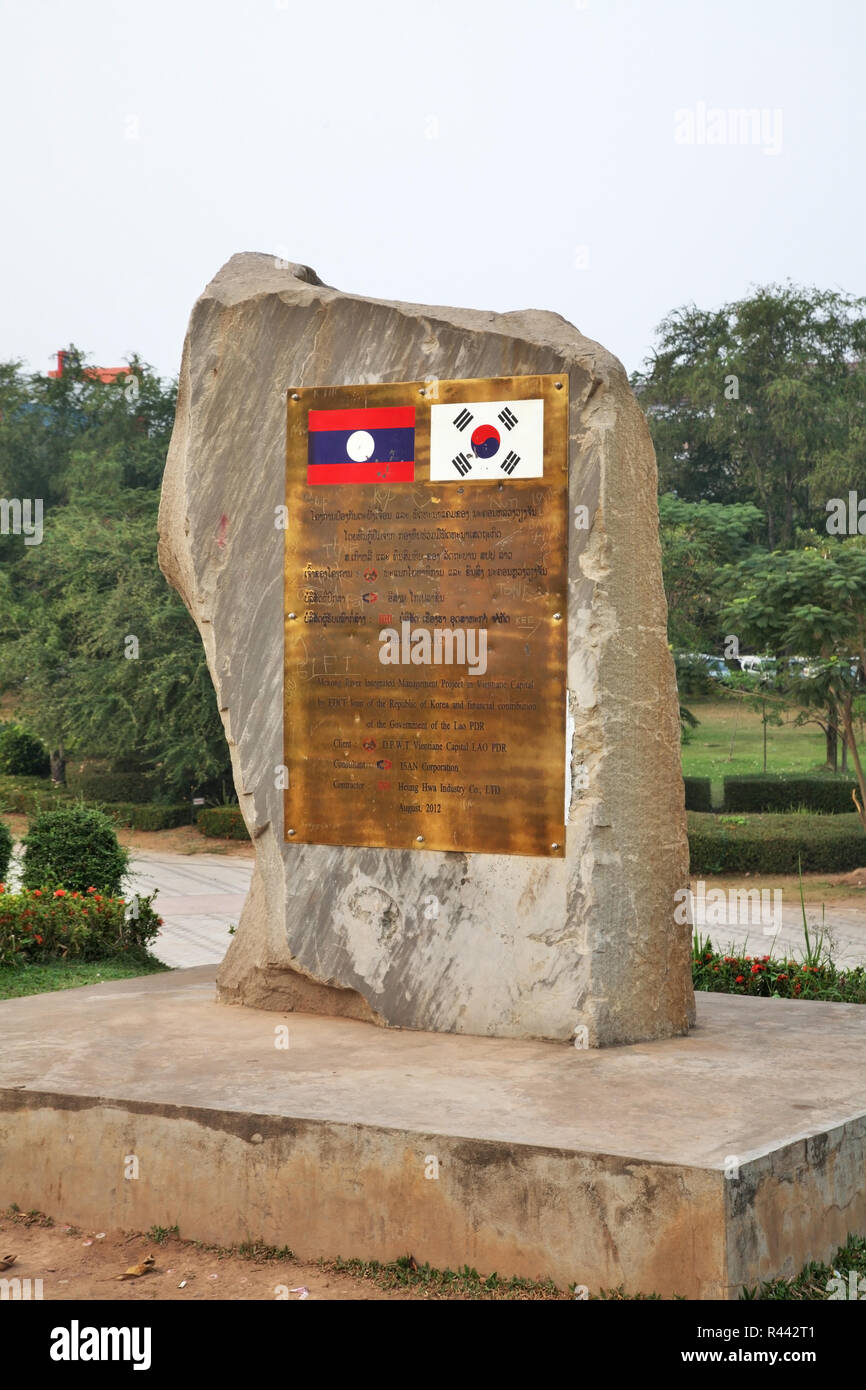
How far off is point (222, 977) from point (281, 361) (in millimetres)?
2706

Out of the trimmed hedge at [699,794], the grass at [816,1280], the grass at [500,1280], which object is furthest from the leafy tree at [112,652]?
the grass at [816,1280]

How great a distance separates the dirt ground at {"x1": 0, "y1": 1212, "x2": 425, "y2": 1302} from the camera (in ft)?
13.9

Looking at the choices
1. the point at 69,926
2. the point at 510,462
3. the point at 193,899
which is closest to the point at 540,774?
the point at 510,462

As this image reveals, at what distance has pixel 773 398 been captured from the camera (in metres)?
35.5

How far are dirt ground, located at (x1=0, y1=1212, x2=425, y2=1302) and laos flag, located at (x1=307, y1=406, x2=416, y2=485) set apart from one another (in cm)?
309

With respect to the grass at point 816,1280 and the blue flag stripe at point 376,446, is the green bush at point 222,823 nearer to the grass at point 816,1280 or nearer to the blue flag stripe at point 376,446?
the blue flag stripe at point 376,446

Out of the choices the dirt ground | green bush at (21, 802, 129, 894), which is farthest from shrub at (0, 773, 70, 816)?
the dirt ground

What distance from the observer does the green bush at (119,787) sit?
2550 centimetres

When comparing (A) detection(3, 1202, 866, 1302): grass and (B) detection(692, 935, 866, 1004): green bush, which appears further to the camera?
(B) detection(692, 935, 866, 1004): green bush

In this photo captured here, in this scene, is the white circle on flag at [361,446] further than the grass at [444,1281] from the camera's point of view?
Yes

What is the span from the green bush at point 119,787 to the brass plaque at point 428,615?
1982cm

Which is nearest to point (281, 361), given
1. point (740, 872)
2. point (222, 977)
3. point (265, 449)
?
point (265, 449)

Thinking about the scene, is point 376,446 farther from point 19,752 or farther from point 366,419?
A: point 19,752

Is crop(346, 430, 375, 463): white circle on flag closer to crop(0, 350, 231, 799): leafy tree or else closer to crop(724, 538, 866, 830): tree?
crop(724, 538, 866, 830): tree
